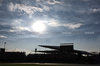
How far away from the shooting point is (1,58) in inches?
4321

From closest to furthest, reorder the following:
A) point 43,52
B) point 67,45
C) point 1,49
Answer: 1. point 67,45
2. point 43,52
3. point 1,49

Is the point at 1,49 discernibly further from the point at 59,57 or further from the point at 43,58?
the point at 59,57

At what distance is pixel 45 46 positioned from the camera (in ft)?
374

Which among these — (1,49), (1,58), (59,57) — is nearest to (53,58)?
(59,57)

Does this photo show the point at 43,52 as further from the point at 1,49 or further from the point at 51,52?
the point at 1,49

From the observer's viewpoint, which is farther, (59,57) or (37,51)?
(37,51)

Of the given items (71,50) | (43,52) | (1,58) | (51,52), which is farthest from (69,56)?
(1,58)

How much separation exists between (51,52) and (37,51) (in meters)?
13.1

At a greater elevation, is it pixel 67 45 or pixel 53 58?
pixel 67 45

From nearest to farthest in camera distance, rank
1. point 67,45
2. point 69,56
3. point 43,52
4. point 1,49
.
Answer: point 69,56 → point 67,45 → point 43,52 → point 1,49

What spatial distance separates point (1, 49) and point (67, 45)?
72.2 metres

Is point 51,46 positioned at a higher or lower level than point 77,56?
higher

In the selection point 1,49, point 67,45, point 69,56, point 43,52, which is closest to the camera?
point 69,56

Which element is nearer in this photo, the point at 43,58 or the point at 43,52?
the point at 43,58
